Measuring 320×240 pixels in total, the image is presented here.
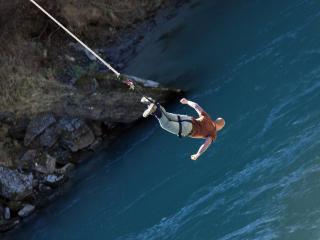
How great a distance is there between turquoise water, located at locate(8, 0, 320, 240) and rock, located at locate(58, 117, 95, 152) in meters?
0.98

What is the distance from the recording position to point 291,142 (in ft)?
58.9

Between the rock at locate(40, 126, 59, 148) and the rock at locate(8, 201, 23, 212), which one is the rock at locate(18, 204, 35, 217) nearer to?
the rock at locate(8, 201, 23, 212)

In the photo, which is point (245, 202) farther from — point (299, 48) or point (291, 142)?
point (299, 48)

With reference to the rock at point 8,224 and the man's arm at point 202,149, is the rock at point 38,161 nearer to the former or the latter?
the rock at point 8,224

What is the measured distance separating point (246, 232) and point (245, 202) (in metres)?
1.15

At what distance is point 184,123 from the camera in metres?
14.3

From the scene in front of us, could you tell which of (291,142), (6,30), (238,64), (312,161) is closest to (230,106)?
(238,64)

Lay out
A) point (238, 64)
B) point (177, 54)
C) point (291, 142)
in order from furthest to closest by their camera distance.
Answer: point (177, 54), point (238, 64), point (291, 142)

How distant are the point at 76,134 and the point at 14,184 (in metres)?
3.21

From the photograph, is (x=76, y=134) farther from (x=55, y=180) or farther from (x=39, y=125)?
(x=55, y=180)

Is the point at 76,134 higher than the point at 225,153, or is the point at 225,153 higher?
the point at 76,134

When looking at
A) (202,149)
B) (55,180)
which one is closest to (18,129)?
(55,180)

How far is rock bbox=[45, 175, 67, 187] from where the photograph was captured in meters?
24.2

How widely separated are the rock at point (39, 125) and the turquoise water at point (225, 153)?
2.46 meters
